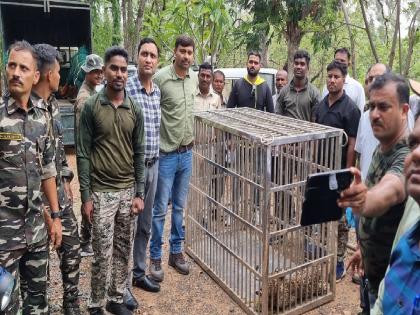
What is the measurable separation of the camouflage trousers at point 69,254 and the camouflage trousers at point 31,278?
0.42m

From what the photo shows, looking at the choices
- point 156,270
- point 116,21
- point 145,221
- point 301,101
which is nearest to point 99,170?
point 145,221

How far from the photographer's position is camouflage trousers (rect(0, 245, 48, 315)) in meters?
2.68

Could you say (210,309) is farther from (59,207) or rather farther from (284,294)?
(59,207)

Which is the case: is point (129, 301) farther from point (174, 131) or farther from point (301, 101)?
point (301, 101)

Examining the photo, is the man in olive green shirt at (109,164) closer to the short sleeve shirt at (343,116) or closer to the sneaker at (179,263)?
the sneaker at (179,263)

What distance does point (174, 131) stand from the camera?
13.1ft

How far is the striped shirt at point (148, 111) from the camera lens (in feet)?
11.7

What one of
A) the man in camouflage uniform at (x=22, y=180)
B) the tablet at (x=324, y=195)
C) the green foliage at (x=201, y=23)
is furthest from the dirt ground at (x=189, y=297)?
the green foliage at (x=201, y=23)

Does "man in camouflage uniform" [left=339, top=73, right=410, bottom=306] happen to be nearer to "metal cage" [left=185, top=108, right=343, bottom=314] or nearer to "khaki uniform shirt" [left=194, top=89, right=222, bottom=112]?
"metal cage" [left=185, top=108, right=343, bottom=314]

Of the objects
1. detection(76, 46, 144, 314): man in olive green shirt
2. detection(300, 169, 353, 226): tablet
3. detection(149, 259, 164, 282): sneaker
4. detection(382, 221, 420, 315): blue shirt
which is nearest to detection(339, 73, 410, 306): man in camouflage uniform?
detection(300, 169, 353, 226): tablet

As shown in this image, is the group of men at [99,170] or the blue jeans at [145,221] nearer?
the group of men at [99,170]

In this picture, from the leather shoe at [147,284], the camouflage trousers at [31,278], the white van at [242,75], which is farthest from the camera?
the white van at [242,75]

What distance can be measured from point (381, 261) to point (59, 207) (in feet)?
7.09

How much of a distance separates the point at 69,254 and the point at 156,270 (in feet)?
3.46
